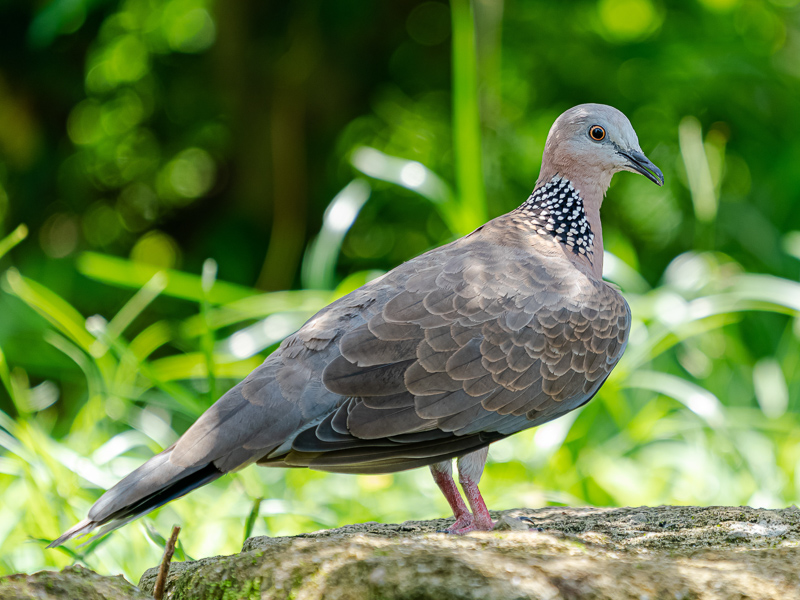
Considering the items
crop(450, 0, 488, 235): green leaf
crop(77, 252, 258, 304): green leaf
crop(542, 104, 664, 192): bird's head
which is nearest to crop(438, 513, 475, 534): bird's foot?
crop(542, 104, 664, 192): bird's head

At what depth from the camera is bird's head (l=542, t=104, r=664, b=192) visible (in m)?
3.19

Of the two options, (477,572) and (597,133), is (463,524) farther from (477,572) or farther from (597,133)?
(597,133)

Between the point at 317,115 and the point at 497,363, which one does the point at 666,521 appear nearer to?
the point at 497,363

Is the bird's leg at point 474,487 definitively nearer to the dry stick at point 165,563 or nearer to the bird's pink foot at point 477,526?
the bird's pink foot at point 477,526

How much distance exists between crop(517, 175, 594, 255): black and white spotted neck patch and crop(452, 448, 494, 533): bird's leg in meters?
0.91

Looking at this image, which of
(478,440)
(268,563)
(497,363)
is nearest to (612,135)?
(497,363)

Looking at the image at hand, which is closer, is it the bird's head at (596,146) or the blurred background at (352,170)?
the bird's head at (596,146)

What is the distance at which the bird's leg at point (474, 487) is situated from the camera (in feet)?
8.56

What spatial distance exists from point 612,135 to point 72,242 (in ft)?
15.3

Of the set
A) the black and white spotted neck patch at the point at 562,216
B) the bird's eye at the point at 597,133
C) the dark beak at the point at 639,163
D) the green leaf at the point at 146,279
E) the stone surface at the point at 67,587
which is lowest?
the stone surface at the point at 67,587

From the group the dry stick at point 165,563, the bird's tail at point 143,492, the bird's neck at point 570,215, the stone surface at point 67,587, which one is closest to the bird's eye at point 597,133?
the bird's neck at point 570,215

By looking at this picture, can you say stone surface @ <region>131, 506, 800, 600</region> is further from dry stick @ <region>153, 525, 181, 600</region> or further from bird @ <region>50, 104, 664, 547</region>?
bird @ <region>50, 104, 664, 547</region>

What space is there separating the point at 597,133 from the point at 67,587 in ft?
8.04

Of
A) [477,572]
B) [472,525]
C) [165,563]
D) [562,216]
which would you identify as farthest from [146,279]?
[477,572]
